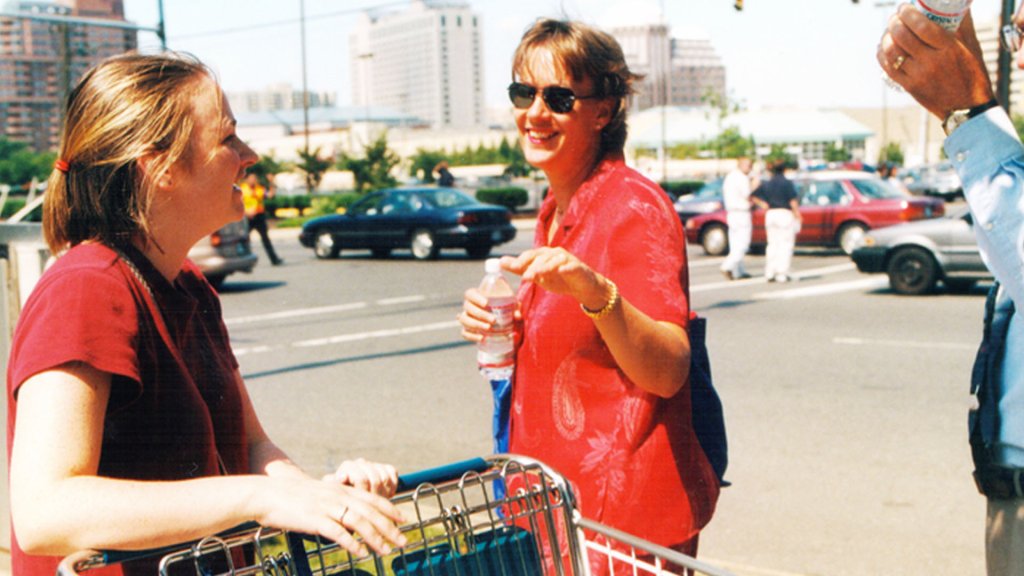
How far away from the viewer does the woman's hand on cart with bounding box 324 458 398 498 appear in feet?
6.09

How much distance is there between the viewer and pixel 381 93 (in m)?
192

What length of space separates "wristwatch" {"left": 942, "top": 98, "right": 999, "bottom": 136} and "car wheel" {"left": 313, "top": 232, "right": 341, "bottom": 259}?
845 inches

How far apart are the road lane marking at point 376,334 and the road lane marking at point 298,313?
77.5 inches

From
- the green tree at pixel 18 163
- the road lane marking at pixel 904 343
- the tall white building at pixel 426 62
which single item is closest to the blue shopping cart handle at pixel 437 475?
the road lane marking at pixel 904 343

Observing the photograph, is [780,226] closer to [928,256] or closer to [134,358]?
[928,256]

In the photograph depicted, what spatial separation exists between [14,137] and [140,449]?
5868 cm

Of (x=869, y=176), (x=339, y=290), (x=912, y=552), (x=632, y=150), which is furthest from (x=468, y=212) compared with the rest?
(x=632, y=150)

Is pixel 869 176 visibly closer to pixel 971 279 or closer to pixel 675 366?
pixel 971 279

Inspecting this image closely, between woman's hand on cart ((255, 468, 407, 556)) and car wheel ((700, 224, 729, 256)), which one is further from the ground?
woman's hand on cart ((255, 468, 407, 556))

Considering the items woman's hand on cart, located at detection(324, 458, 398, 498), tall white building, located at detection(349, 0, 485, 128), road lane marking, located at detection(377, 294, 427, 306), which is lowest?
road lane marking, located at detection(377, 294, 427, 306)

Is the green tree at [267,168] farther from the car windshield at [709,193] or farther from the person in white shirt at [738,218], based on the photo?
the person in white shirt at [738,218]

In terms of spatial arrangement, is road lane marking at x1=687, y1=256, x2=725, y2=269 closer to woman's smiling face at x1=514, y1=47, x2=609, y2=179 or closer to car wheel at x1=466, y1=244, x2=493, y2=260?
car wheel at x1=466, y1=244, x2=493, y2=260

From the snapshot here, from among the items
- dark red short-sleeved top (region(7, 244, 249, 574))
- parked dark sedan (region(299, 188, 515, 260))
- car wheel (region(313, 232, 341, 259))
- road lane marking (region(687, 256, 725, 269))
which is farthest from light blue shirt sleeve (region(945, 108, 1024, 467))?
car wheel (region(313, 232, 341, 259))

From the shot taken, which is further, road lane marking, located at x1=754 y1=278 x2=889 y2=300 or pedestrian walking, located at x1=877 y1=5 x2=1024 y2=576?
road lane marking, located at x1=754 y1=278 x2=889 y2=300
